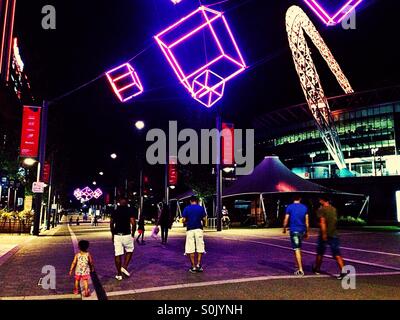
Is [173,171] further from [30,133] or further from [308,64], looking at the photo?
[308,64]

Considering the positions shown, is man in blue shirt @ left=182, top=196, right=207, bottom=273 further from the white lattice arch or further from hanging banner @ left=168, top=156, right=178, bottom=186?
the white lattice arch

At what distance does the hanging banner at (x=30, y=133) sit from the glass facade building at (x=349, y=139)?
5460cm

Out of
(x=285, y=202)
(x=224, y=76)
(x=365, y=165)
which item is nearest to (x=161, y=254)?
(x=224, y=76)

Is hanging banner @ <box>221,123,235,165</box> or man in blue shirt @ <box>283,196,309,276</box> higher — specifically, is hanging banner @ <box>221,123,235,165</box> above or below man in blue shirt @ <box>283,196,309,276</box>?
above

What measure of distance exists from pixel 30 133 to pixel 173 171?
17126 mm

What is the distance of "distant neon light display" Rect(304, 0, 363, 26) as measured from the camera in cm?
1393

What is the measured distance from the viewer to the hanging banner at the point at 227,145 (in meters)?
27.1

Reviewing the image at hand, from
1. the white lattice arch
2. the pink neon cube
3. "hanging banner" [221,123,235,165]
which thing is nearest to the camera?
the pink neon cube

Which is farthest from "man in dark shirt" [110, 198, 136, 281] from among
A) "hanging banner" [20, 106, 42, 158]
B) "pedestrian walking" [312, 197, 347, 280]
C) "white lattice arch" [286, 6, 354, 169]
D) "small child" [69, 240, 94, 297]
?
"white lattice arch" [286, 6, 354, 169]

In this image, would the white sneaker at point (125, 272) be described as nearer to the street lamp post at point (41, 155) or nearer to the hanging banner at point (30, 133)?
the street lamp post at point (41, 155)

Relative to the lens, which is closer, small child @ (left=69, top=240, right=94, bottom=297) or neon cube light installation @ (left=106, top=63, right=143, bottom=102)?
small child @ (left=69, top=240, right=94, bottom=297)

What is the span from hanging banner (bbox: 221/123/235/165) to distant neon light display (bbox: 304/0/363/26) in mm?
12587

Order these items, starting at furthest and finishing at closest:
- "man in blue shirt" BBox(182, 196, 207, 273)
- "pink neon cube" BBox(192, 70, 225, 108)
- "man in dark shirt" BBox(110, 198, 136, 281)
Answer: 1. "pink neon cube" BBox(192, 70, 225, 108)
2. "man in blue shirt" BBox(182, 196, 207, 273)
3. "man in dark shirt" BBox(110, 198, 136, 281)
